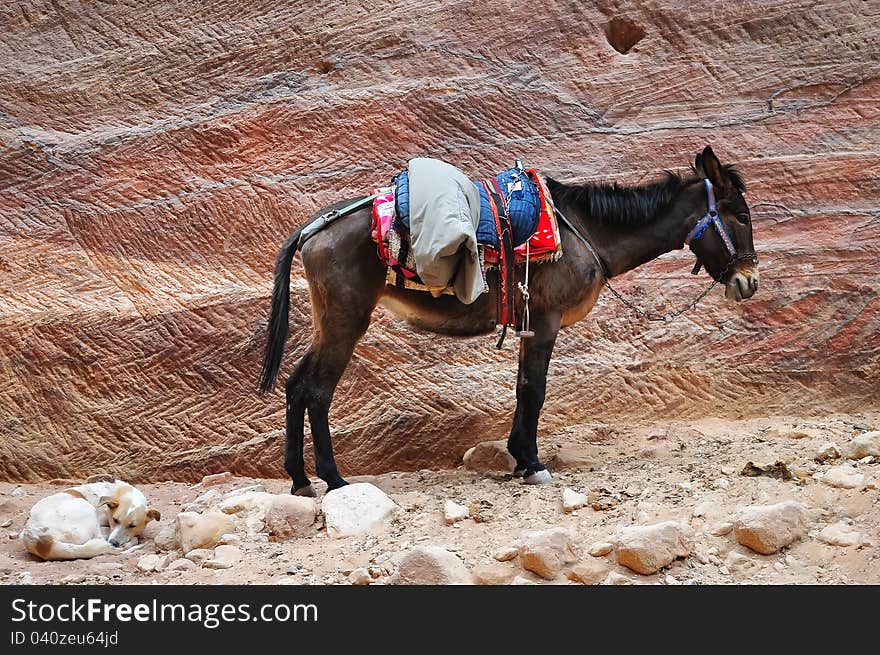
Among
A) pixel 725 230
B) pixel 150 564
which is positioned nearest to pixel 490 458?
pixel 725 230

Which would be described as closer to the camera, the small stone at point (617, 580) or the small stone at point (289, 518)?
the small stone at point (617, 580)

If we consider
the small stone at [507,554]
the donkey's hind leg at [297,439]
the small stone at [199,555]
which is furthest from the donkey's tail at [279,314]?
the small stone at [507,554]

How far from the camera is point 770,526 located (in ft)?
14.3

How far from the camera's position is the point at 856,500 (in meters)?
4.71

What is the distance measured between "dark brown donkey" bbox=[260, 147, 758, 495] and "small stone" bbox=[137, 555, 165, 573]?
3.70ft

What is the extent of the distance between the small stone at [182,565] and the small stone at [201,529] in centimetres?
15

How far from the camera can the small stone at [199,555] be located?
5.00m

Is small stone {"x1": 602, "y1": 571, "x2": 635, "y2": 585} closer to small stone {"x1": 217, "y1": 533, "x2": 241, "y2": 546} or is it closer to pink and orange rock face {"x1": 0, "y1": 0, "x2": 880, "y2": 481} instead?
small stone {"x1": 217, "y1": 533, "x2": 241, "y2": 546}

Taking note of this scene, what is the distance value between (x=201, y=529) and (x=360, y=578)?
113cm

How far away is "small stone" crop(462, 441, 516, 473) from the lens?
6.49 meters

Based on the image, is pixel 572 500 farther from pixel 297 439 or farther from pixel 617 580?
pixel 297 439

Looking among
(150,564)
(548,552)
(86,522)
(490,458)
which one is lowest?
(490,458)

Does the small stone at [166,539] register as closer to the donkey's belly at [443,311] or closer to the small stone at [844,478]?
the donkey's belly at [443,311]

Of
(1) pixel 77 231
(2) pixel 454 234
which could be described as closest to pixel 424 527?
(2) pixel 454 234
